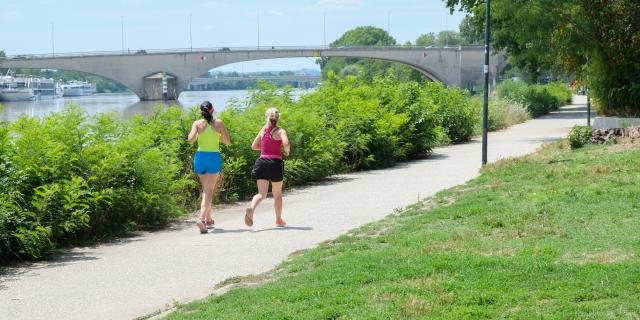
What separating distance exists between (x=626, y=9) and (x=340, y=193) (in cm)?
974

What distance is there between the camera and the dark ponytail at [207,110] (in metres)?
11.4

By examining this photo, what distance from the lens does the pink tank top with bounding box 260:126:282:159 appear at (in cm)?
1143

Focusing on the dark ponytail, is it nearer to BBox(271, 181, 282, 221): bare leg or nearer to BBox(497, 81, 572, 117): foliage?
BBox(271, 181, 282, 221): bare leg

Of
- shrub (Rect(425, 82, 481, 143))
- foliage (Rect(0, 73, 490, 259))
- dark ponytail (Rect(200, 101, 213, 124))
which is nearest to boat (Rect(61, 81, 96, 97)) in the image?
shrub (Rect(425, 82, 481, 143))

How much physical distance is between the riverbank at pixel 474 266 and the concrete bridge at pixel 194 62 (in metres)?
96.1

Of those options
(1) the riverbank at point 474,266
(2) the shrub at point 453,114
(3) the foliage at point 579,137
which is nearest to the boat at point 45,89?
(2) the shrub at point 453,114

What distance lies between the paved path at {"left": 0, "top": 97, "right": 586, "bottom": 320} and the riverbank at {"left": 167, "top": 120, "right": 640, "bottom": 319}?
596 mm

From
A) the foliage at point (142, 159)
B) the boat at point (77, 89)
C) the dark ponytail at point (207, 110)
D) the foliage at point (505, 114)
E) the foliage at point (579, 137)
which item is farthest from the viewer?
the boat at point (77, 89)

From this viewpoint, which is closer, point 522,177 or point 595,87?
point 522,177

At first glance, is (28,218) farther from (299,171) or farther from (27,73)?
(27,73)

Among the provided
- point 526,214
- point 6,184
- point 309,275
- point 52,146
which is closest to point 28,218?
point 6,184

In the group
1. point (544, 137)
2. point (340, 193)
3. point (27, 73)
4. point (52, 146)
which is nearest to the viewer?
point (52, 146)

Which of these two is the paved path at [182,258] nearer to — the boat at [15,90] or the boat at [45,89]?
the boat at [15,90]

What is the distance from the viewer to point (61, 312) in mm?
7340
